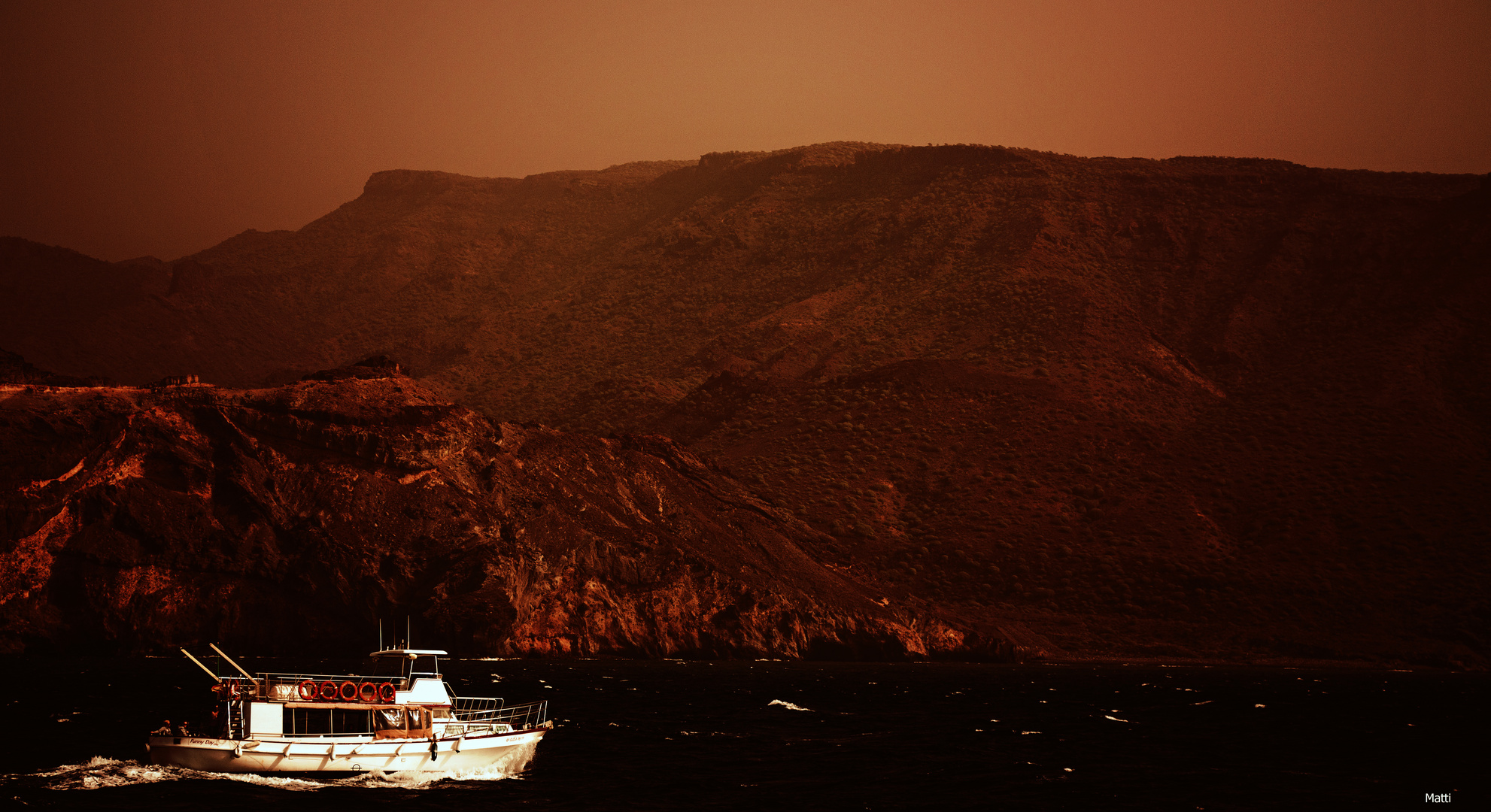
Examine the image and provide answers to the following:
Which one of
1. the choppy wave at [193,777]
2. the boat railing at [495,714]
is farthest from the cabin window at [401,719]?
the choppy wave at [193,777]

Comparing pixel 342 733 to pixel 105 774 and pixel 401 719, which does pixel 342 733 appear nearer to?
pixel 401 719

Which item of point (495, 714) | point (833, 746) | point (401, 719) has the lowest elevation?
point (833, 746)

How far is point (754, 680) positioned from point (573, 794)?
52.1m

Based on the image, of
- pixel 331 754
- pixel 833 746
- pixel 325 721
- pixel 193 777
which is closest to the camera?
pixel 193 777

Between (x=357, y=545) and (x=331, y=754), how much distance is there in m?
66.2

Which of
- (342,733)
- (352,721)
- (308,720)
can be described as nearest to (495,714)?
(352,721)

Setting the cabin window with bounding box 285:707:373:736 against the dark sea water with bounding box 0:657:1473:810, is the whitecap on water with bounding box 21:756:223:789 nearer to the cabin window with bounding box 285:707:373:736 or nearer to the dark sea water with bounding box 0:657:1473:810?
the dark sea water with bounding box 0:657:1473:810

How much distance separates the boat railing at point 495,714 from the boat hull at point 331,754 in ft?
4.86

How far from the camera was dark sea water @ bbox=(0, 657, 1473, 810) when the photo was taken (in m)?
49.6

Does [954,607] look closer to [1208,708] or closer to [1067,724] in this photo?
[1208,708]

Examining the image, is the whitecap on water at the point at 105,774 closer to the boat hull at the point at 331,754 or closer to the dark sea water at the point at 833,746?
the dark sea water at the point at 833,746

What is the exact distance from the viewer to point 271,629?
112m

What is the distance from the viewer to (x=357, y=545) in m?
115

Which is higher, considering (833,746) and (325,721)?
(325,721)
